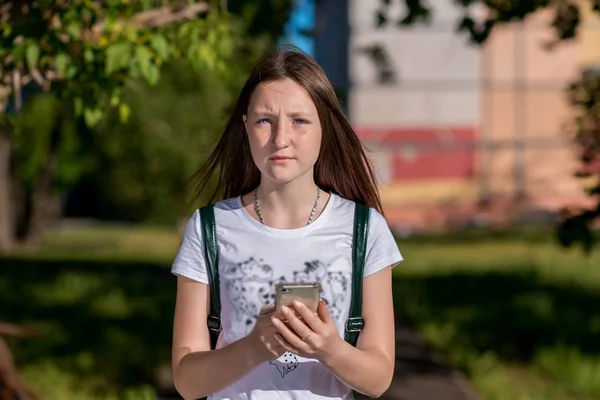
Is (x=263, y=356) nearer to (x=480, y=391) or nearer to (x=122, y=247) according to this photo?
(x=480, y=391)

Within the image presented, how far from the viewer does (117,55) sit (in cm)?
509

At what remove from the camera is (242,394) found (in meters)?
2.60

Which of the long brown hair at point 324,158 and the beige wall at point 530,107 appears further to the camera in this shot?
the beige wall at point 530,107

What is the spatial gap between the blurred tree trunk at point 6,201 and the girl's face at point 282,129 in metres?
17.2

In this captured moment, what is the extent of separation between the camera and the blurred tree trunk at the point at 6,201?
20.5m

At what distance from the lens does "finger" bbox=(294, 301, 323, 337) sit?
225 centimetres

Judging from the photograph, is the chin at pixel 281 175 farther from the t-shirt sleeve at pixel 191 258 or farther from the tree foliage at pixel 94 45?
the tree foliage at pixel 94 45

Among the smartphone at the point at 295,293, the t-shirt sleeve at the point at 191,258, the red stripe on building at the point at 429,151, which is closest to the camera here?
the smartphone at the point at 295,293

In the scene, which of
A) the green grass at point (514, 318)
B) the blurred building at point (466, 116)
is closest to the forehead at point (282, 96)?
the green grass at point (514, 318)

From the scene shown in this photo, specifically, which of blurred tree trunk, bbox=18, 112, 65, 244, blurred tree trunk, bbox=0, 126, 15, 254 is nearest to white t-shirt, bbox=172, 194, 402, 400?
blurred tree trunk, bbox=18, 112, 65, 244

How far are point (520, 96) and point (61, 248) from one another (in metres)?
17.9

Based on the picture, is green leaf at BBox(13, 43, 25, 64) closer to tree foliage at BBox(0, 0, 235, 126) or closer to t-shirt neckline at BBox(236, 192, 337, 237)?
tree foliage at BBox(0, 0, 235, 126)

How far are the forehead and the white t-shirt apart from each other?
30cm

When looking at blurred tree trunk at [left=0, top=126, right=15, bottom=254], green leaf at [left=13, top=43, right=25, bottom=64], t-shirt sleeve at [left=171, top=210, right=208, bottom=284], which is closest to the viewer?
t-shirt sleeve at [left=171, top=210, right=208, bottom=284]
